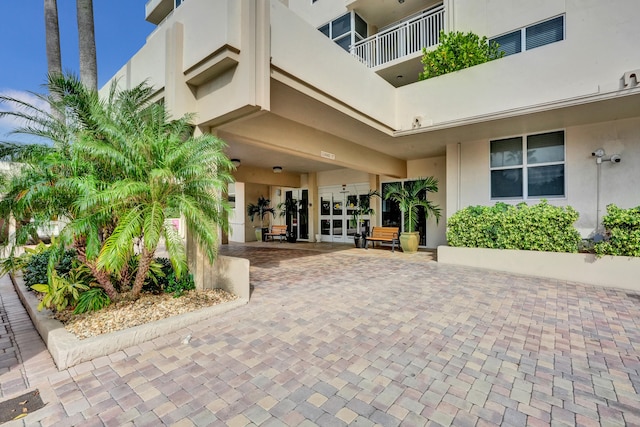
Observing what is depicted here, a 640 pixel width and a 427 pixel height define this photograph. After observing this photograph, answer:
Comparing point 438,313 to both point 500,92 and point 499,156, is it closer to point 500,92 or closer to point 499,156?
point 500,92

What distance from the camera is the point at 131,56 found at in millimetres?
7312

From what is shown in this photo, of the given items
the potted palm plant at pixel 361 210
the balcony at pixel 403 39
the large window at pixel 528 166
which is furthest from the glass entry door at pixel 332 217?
the large window at pixel 528 166

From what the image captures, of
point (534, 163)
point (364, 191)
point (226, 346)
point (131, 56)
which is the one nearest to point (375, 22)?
point (364, 191)

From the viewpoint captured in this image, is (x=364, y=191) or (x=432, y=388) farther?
(x=364, y=191)

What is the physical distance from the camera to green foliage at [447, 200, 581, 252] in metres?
6.69

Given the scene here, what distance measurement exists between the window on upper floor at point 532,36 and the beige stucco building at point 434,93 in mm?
30

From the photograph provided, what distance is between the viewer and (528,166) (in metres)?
8.23

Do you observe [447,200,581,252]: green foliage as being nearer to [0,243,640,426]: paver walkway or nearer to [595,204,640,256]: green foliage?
[595,204,640,256]: green foliage

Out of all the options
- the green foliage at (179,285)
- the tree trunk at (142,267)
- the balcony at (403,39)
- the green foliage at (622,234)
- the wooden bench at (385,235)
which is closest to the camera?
the tree trunk at (142,267)

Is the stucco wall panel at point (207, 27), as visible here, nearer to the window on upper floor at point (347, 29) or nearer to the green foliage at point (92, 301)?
the green foliage at point (92, 301)

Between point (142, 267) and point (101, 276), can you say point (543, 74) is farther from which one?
point (101, 276)

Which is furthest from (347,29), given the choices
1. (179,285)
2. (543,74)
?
(179,285)

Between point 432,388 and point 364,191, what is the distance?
11.4 m

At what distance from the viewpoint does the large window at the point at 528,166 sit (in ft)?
25.8
